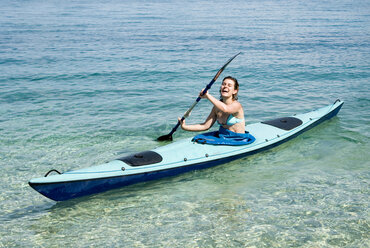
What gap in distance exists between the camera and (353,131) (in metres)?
8.02

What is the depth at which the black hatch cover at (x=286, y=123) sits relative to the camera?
287 inches

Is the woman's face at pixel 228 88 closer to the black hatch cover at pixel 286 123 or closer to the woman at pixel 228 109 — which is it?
the woman at pixel 228 109

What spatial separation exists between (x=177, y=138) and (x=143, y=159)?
2257 millimetres

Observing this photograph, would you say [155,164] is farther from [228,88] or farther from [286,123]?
[286,123]

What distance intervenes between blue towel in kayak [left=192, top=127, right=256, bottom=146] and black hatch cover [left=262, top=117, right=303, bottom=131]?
1028mm

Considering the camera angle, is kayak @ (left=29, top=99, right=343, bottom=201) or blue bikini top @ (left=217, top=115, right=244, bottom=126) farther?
blue bikini top @ (left=217, top=115, right=244, bottom=126)

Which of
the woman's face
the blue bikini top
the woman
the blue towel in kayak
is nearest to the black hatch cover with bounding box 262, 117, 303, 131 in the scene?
the blue towel in kayak

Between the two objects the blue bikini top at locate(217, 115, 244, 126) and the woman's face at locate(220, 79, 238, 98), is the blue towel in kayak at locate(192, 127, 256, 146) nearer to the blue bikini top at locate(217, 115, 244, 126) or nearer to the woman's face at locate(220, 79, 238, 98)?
the blue bikini top at locate(217, 115, 244, 126)

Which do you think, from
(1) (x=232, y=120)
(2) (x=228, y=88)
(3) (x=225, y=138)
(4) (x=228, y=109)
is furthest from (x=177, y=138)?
(2) (x=228, y=88)

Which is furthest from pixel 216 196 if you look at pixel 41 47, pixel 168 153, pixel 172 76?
pixel 41 47

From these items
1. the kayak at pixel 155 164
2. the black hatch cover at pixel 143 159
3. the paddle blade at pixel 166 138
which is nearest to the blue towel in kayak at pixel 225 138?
the kayak at pixel 155 164

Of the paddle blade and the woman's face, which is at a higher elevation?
the woman's face

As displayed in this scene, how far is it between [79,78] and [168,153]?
8040 millimetres

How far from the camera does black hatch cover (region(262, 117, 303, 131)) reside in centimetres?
729
